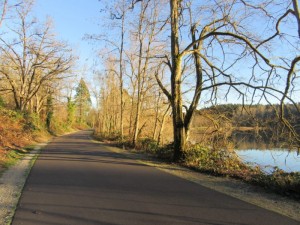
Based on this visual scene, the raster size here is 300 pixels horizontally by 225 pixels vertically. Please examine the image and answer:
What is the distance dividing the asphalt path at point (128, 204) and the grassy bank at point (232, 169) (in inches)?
77.7

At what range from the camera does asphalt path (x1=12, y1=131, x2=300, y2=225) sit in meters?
6.36

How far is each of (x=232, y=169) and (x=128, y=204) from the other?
271 inches

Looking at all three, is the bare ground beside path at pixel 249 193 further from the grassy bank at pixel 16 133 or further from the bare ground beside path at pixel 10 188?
the grassy bank at pixel 16 133

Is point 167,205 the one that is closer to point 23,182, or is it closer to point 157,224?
point 157,224

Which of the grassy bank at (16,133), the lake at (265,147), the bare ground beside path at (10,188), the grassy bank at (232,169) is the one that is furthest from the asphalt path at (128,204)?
the grassy bank at (16,133)

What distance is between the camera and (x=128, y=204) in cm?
750

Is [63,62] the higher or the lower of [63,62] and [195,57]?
the higher

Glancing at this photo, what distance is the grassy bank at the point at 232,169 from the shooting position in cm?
959

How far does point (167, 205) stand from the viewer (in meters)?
7.49

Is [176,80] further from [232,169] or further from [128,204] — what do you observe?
[128,204]

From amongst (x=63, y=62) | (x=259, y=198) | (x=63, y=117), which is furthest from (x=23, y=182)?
(x=63, y=117)

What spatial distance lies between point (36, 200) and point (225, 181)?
6313mm

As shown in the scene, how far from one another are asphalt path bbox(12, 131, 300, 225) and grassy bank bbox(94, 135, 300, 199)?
1.97 meters

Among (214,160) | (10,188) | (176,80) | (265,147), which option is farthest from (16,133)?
(265,147)
